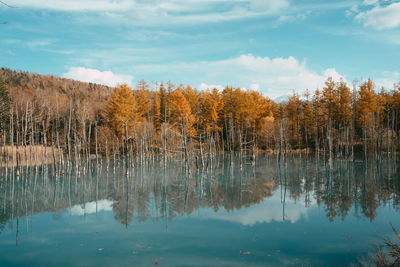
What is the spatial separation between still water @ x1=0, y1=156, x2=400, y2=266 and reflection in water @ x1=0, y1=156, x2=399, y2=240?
0.05 meters

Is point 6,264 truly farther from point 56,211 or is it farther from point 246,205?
point 246,205

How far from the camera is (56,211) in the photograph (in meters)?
13.6

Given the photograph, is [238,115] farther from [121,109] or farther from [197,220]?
[197,220]

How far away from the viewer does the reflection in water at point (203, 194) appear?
1270 centimetres

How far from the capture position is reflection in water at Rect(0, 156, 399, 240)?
12.7m

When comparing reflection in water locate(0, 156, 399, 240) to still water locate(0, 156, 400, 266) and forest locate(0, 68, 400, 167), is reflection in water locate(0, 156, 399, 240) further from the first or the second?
forest locate(0, 68, 400, 167)

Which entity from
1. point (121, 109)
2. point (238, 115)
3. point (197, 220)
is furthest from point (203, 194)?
point (238, 115)

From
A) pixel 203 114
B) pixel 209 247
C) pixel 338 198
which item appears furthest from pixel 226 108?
pixel 209 247

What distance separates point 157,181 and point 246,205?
803cm

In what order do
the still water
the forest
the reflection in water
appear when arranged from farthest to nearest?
the forest, the reflection in water, the still water

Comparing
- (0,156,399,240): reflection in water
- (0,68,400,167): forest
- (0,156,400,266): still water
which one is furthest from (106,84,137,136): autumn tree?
(0,156,400,266): still water

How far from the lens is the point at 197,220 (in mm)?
11711

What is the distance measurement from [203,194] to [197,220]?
14.1 ft

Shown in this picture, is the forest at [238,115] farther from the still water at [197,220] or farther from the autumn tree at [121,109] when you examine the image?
the still water at [197,220]
